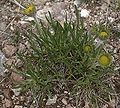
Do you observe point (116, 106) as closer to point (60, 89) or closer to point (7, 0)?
point (60, 89)

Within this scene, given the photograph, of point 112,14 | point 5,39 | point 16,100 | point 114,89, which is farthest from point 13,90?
point 112,14

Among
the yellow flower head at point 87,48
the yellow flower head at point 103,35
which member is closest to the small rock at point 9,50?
the yellow flower head at point 87,48

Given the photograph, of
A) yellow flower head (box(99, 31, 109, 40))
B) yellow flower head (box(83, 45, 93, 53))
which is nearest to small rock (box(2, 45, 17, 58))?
yellow flower head (box(83, 45, 93, 53))

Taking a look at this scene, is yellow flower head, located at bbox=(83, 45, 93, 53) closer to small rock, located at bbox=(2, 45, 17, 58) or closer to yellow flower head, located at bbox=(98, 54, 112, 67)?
yellow flower head, located at bbox=(98, 54, 112, 67)

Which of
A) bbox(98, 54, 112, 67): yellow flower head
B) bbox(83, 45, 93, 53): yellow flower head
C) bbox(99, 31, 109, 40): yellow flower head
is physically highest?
bbox(99, 31, 109, 40): yellow flower head

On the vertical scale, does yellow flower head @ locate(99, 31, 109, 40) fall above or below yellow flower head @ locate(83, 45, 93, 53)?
above

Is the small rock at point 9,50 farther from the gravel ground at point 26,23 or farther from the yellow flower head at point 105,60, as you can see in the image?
the yellow flower head at point 105,60

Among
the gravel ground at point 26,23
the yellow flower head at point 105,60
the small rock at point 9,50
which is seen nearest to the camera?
the yellow flower head at point 105,60

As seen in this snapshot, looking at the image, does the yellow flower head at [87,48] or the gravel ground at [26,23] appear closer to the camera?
the yellow flower head at [87,48]

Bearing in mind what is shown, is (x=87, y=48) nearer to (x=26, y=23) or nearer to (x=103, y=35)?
(x=103, y=35)
